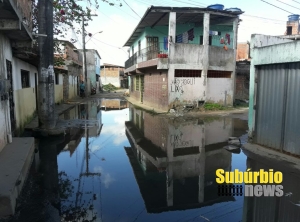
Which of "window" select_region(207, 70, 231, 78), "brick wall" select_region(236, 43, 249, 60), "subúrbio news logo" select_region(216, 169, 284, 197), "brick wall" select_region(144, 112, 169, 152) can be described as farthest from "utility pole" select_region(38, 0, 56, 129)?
"brick wall" select_region(236, 43, 249, 60)

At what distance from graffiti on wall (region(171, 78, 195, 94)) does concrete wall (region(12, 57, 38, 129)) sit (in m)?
8.37

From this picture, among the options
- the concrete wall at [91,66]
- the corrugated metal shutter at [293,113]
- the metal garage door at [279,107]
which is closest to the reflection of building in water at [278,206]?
the corrugated metal shutter at [293,113]

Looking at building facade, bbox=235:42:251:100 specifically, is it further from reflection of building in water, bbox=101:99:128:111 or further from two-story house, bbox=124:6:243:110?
reflection of building in water, bbox=101:99:128:111

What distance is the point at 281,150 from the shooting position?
6.39 meters

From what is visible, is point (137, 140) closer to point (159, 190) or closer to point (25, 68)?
point (159, 190)

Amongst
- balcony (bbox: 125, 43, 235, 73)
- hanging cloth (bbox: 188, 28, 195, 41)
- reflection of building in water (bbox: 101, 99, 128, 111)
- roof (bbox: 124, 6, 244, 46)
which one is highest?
roof (bbox: 124, 6, 244, 46)

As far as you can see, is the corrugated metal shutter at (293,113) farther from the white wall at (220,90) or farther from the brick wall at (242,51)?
the brick wall at (242,51)

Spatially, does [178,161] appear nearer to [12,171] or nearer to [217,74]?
[12,171]

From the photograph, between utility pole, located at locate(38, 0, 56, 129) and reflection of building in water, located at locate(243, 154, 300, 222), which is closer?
reflection of building in water, located at locate(243, 154, 300, 222)

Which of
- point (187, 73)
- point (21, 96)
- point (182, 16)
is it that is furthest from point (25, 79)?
point (182, 16)

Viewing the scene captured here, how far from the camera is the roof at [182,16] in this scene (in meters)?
15.6

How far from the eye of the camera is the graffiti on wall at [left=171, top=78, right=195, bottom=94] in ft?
52.1

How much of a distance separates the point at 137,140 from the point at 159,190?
14.8ft

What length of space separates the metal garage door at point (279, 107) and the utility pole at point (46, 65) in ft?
24.0
